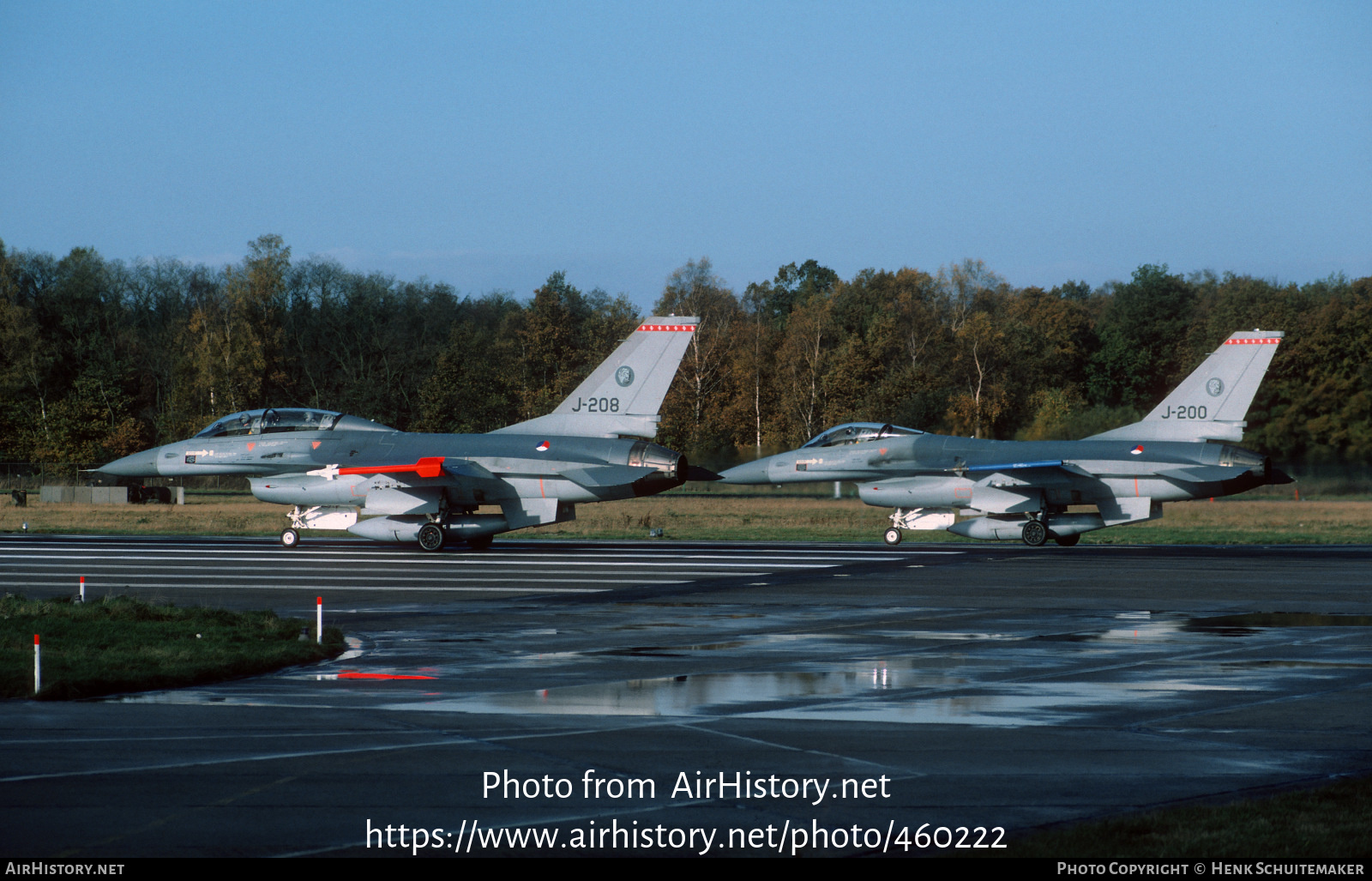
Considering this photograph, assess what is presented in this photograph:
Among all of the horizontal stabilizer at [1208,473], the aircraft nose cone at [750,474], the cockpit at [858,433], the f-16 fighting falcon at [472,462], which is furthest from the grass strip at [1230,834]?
the aircraft nose cone at [750,474]

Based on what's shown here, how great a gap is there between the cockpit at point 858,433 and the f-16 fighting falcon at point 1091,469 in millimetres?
267

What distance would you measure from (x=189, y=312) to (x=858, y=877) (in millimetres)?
88326

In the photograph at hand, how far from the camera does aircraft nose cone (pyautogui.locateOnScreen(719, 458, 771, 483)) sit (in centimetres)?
3484

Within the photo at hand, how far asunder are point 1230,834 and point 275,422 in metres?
28.1

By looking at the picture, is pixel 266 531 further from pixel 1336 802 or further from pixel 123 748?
pixel 1336 802

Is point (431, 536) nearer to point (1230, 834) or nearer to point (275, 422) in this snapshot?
point (275, 422)

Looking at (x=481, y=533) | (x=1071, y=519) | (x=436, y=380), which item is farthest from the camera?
(x=436, y=380)

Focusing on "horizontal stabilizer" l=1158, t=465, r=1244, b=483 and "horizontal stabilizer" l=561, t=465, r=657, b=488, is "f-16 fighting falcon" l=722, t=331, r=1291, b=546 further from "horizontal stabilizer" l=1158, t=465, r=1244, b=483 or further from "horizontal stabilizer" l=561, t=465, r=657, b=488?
"horizontal stabilizer" l=561, t=465, r=657, b=488

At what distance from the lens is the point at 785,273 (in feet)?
368

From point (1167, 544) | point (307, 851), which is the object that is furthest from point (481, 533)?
point (307, 851)

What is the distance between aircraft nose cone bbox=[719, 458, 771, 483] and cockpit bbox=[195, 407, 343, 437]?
403 inches

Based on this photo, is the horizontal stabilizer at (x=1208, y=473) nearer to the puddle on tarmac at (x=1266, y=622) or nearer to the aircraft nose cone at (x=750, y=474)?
the aircraft nose cone at (x=750, y=474)

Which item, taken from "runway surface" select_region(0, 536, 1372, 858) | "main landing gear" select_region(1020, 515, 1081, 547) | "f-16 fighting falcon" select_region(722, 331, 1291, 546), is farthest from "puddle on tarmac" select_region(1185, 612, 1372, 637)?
"main landing gear" select_region(1020, 515, 1081, 547)

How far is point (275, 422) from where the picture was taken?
103 ft
